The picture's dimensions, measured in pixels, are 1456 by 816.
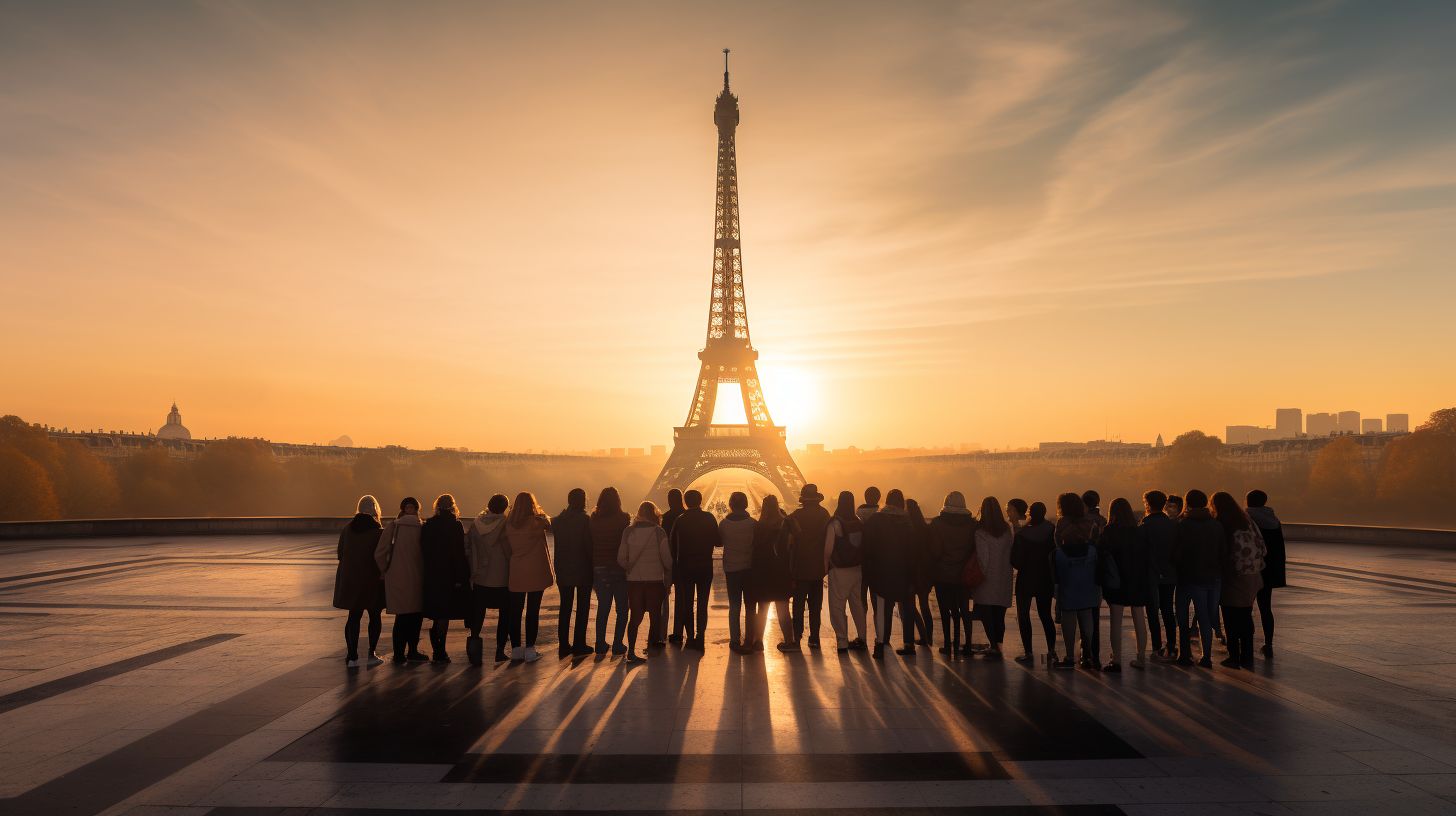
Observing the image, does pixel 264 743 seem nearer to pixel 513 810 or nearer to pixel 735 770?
pixel 513 810

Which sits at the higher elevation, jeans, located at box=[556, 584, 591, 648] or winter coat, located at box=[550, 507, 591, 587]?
winter coat, located at box=[550, 507, 591, 587]

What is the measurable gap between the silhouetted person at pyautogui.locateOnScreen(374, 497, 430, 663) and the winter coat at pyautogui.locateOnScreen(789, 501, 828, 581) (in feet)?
13.8

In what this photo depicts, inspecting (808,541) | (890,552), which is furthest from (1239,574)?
(808,541)

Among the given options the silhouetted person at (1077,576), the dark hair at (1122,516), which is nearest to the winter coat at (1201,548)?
the dark hair at (1122,516)

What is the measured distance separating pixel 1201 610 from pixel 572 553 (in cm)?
701

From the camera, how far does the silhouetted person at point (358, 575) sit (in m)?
9.07

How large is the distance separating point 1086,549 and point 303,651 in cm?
911

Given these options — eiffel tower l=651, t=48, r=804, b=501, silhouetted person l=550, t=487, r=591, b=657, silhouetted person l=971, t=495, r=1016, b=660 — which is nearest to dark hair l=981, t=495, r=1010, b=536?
silhouetted person l=971, t=495, r=1016, b=660

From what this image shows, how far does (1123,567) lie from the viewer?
29.2 ft

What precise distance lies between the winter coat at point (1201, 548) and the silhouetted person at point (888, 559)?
113 inches

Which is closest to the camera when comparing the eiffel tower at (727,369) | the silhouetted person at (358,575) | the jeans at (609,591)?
the silhouetted person at (358,575)

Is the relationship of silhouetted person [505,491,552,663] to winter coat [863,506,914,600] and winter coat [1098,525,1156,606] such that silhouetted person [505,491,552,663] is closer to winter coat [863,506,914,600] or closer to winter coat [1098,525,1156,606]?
winter coat [863,506,914,600]

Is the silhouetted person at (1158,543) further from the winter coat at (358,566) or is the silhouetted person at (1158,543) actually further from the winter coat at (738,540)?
the winter coat at (358,566)

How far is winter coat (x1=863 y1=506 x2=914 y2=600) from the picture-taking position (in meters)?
9.45
